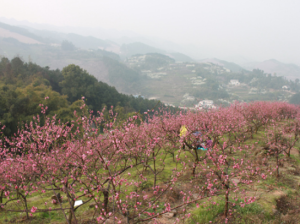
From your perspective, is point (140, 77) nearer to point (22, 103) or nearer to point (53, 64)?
point (53, 64)

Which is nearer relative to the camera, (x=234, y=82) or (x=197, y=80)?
(x=197, y=80)

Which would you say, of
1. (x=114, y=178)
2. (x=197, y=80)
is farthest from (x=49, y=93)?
(x=197, y=80)

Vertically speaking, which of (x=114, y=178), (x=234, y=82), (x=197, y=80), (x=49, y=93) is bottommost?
(x=49, y=93)

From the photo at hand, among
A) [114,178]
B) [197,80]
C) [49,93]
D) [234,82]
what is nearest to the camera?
[114,178]

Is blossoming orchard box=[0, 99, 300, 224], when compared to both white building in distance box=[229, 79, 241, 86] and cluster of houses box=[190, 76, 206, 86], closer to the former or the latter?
cluster of houses box=[190, 76, 206, 86]

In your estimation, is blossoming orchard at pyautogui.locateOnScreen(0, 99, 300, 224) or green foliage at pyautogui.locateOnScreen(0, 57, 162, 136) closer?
blossoming orchard at pyautogui.locateOnScreen(0, 99, 300, 224)

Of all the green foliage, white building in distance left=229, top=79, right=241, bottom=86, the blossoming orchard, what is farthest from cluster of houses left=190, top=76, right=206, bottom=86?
the blossoming orchard

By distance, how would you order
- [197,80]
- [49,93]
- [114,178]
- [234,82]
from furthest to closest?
[234,82] < [197,80] < [49,93] < [114,178]

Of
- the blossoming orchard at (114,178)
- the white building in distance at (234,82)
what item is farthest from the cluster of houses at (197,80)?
the blossoming orchard at (114,178)

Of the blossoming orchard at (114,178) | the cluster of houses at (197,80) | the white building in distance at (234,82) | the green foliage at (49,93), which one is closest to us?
the blossoming orchard at (114,178)

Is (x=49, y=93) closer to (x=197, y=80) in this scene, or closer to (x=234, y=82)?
(x=197, y=80)

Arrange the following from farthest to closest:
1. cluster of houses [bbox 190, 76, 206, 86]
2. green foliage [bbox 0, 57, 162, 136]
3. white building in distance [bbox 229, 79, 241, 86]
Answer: white building in distance [bbox 229, 79, 241, 86], cluster of houses [bbox 190, 76, 206, 86], green foliage [bbox 0, 57, 162, 136]

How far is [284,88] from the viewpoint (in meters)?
134

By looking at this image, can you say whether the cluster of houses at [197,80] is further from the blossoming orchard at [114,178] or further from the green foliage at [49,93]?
the blossoming orchard at [114,178]
